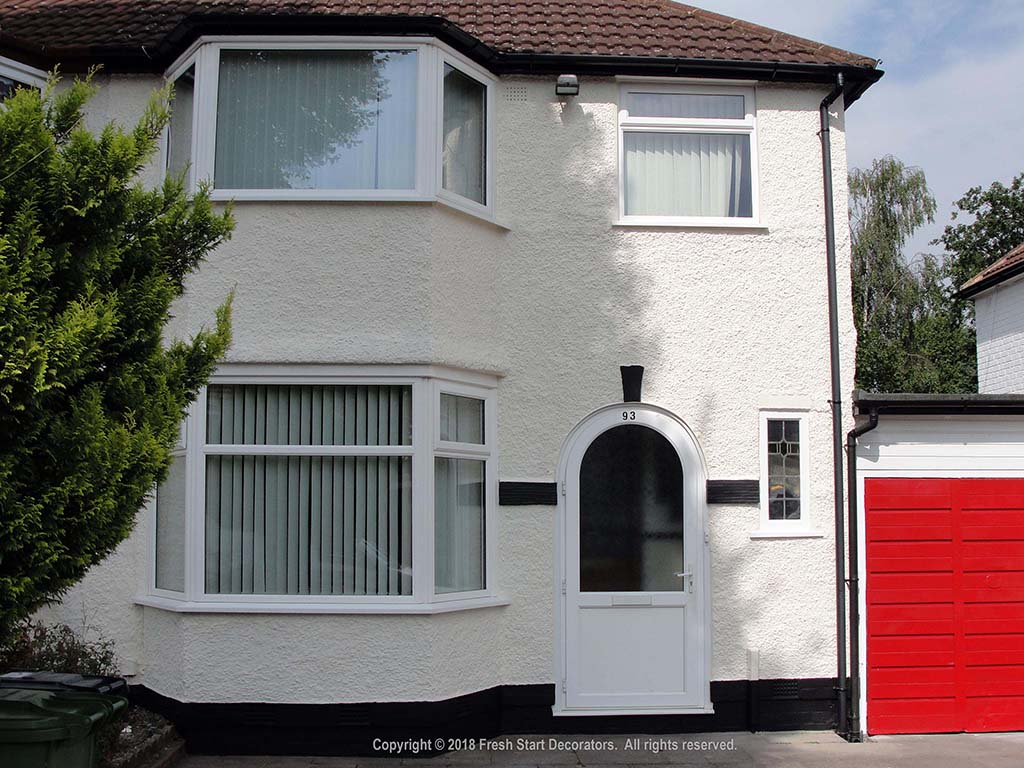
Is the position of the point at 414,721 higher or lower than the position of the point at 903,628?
lower

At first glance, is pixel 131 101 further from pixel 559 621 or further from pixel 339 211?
pixel 559 621

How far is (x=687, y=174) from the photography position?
8.73m

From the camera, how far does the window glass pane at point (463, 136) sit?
8141 mm

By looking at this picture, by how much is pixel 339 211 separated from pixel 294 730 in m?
3.90

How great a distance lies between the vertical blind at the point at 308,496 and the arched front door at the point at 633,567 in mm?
1439

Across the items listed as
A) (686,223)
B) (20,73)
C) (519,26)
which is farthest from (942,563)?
(20,73)

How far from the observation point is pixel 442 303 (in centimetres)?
774

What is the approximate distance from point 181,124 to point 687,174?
13.9 feet

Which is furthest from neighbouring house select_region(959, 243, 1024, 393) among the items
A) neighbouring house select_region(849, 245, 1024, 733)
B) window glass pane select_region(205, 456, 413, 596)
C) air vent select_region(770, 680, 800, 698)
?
window glass pane select_region(205, 456, 413, 596)

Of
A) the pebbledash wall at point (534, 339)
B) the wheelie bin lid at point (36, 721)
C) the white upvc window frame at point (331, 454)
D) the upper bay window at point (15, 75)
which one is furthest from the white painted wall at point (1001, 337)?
the wheelie bin lid at point (36, 721)

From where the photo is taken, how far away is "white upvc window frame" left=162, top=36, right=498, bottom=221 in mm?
7707

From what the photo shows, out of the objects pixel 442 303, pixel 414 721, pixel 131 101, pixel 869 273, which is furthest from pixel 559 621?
pixel 869 273

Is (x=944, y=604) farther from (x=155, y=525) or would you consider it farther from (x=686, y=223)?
(x=155, y=525)

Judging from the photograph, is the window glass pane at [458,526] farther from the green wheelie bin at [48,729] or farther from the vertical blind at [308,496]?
the green wheelie bin at [48,729]
